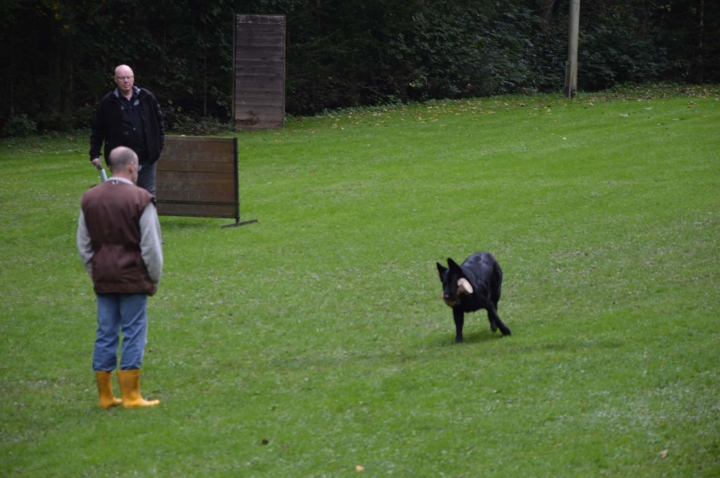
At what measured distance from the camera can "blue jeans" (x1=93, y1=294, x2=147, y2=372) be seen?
251 inches

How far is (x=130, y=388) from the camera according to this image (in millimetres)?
6445

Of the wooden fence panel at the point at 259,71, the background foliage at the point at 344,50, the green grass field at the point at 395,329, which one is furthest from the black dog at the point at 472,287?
the background foliage at the point at 344,50

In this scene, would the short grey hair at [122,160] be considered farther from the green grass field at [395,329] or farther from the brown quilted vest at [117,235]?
the green grass field at [395,329]

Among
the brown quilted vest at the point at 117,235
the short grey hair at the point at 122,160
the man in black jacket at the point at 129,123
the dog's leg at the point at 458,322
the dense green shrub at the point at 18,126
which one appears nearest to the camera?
the brown quilted vest at the point at 117,235

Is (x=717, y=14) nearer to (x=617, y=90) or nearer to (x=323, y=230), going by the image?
(x=617, y=90)

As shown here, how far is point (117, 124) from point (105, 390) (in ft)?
17.8

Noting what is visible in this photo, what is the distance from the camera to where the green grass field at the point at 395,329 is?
555cm

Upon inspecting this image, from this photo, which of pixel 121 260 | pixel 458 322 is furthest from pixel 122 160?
pixel 458 322

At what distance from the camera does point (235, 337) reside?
8.52 m

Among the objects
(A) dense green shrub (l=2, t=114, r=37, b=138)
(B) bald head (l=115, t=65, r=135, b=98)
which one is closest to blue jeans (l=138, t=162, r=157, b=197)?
(B) bald head (l=115, t=65, r=135, b=98)

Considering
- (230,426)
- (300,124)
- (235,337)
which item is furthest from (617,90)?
(230,426)

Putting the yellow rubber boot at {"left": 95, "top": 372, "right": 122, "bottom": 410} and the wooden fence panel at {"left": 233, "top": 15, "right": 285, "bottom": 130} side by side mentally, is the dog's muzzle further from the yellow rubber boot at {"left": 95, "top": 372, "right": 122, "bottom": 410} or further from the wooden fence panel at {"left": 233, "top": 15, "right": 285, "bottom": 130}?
the wooden fence panel at {"left": 233, "top": 15, "right": 285, "bottom": 130}

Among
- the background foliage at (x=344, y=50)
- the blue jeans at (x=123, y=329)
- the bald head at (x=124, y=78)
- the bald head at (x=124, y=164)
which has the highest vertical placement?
the background foliage at (x=344, y=50)

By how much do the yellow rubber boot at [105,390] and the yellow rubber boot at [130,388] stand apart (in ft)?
0.29
